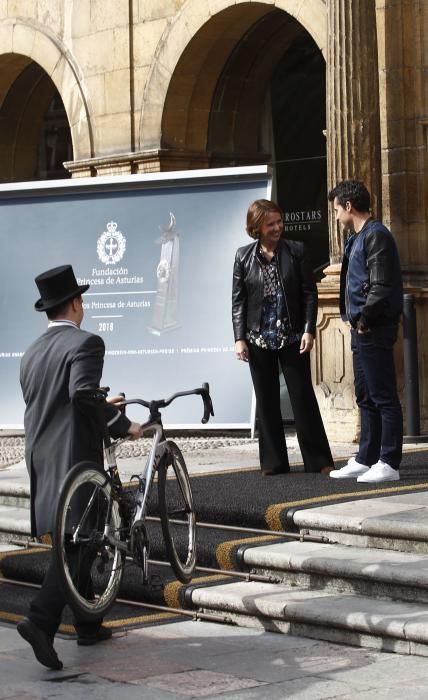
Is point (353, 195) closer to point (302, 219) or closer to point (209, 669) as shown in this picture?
point (209, 669)

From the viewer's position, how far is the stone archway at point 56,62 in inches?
612

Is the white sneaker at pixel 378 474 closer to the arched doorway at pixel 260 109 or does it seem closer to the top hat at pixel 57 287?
the top hat at pixel 57 287

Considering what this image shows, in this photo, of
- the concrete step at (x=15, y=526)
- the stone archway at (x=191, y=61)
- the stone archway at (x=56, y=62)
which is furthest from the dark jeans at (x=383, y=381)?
the stone archway at (x=56, y=62)

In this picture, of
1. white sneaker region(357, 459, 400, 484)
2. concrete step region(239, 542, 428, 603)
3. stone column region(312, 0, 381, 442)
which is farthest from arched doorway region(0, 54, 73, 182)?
concrete step region(239, 542, 428, 603)

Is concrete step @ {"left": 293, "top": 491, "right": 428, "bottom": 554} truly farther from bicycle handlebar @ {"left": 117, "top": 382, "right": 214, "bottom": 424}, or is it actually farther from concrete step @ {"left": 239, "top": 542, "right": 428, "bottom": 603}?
bicycle handlebar @ {"left": 117, "top": 382, "right": 214, "bottom": 424}

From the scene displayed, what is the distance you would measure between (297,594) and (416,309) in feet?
18.4

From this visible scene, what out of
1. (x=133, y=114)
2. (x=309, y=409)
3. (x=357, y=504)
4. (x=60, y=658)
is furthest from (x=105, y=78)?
(x=60, y=658)

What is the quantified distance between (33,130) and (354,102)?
6.63m

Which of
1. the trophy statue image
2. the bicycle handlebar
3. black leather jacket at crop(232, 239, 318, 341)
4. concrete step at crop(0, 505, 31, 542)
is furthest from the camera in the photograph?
the trophy statue image

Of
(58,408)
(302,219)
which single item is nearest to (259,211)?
(58,408)

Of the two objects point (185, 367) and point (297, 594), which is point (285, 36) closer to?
point (185, 367)

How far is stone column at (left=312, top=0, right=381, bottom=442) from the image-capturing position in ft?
40.0

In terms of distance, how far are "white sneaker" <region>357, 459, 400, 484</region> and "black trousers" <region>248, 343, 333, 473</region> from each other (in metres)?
0.58

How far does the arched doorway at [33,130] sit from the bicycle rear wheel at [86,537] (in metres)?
11.4
